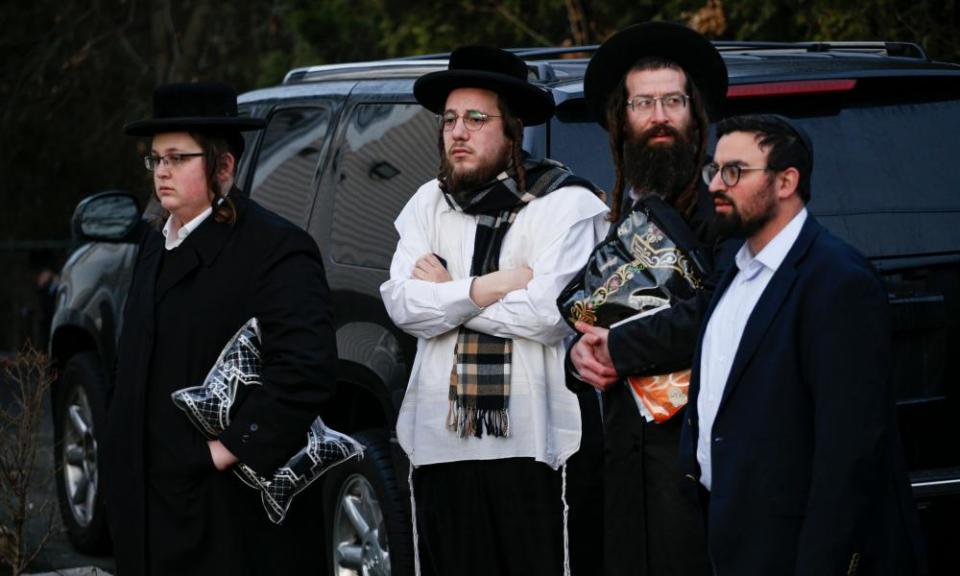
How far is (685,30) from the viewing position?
478 centimetres

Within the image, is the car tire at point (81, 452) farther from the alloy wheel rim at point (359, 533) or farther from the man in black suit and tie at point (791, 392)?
the man in black suit and tie at point (791, 392)

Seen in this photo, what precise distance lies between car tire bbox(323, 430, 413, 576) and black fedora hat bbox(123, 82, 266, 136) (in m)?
1.41

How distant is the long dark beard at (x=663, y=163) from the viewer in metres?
4.62

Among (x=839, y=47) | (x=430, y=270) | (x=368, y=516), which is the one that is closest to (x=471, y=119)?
(x=430, y=270)

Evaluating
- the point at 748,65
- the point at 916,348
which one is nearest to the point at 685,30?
the point at 748,65

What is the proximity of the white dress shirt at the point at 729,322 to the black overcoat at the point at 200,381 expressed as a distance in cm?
121

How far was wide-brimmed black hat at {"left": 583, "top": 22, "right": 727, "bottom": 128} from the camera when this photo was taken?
15.7 feet

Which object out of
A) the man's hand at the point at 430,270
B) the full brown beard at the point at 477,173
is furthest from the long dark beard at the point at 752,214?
the man's hand at the point at 430,270

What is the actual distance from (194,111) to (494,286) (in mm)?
1019

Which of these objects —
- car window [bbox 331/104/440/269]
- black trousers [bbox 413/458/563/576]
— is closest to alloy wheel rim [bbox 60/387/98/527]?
car window [bbox 331/104/440/269]

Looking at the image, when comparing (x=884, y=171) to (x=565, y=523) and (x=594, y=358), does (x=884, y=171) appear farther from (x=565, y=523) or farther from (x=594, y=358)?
(x=565, y=523)

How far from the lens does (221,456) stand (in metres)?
4.73

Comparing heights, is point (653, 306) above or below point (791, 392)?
above

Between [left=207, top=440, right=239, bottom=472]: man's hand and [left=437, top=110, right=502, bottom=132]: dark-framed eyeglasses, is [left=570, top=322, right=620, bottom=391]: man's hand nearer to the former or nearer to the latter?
[left=437, top=110, right=502, bottom=132]: dark-framed eyeglasses
